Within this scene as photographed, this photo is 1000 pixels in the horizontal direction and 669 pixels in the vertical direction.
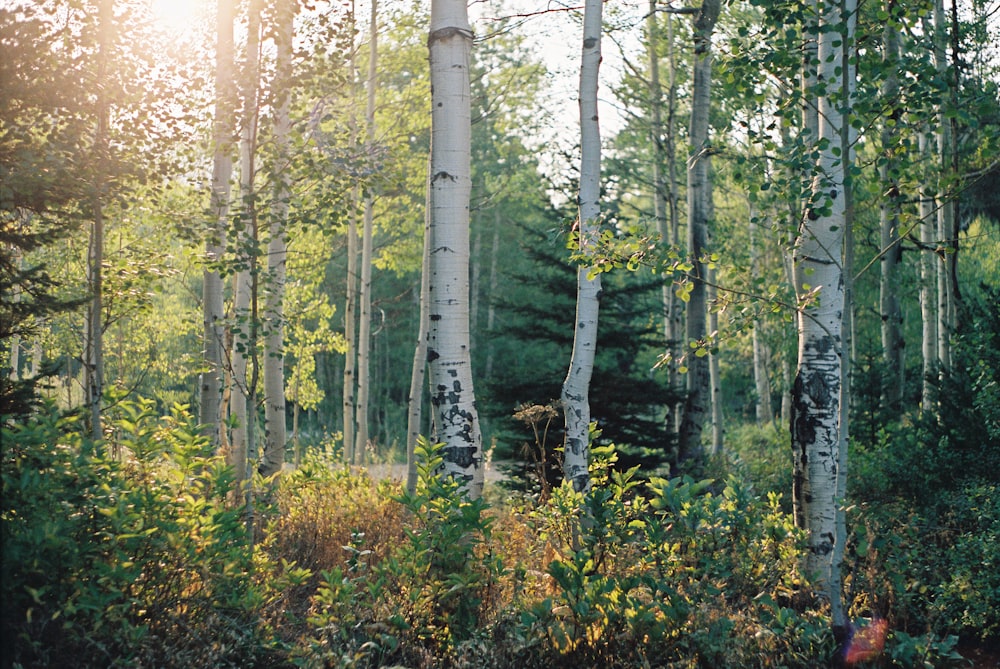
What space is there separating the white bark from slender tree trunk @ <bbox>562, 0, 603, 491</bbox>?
A: 1182 mm

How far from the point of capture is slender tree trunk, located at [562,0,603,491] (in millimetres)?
6430

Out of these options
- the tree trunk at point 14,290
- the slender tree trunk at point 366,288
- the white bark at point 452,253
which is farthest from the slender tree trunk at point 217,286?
the slender tree trunk at point 366,288

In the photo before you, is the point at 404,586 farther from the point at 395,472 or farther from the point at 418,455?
the point at 395,472

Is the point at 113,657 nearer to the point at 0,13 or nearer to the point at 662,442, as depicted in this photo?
the point at 0,13

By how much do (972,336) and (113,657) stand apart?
312 inches

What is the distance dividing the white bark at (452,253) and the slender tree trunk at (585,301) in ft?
3.88

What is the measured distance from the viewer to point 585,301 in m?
6.68

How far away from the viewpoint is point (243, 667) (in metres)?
3.97

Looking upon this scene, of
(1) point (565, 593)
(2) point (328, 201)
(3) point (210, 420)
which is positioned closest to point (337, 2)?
(2) point (328, 201)

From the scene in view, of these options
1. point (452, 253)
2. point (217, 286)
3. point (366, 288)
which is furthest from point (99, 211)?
point (366, 288)

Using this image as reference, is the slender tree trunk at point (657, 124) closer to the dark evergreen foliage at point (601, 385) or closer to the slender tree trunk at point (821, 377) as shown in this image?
the dark evergreen foliage at point (601, 385)

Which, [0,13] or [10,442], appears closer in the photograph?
[10,442]

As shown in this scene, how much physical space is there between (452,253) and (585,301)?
1.64 m

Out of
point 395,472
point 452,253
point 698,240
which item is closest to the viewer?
point 452,253
